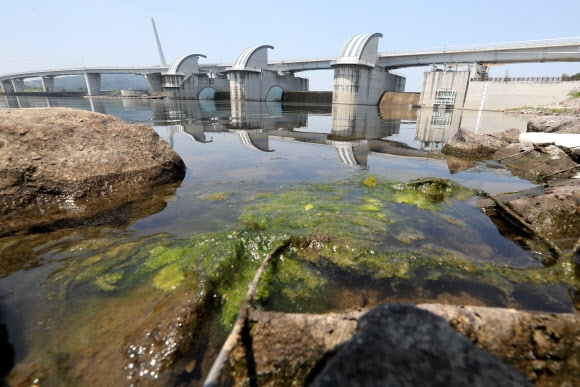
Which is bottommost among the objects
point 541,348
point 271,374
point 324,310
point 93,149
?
point 324,310

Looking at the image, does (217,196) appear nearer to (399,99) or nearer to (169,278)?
(169,278)

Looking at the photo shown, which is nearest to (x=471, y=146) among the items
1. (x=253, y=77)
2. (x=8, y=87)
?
(x=253, y=77)

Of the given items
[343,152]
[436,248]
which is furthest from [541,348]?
[343,152]

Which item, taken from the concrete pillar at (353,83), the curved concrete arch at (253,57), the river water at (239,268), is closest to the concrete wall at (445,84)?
the concrete pillar at (353,83)

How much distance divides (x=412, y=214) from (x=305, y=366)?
3281 mm

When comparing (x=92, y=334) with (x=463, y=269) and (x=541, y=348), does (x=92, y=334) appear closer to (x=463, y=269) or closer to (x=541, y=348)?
(x=541, y=348)

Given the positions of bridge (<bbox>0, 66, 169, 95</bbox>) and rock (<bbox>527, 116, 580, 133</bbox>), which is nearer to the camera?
rock (<bbox>527, 116, 580, 133</bbox>)

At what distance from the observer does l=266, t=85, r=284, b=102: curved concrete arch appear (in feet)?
185

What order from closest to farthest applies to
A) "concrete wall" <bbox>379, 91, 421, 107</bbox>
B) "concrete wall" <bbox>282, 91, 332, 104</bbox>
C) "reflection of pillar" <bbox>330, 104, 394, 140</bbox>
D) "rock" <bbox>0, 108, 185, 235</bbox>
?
"rock" <bbox>0, 108, 185, 235</bbox> < "reflection of pillar" <bbox>330, 104, 394, 140</bbox> < "concrete wall" <bbox>379, 91, 421, 107</bbox> < "concrete wall" <bbox>282, 91, 332, 104</bbox>

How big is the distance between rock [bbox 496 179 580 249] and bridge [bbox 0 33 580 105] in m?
40.4

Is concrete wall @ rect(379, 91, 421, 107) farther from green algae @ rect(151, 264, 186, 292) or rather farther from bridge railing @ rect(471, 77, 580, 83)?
green algae @ rect(151, 264, 186, 292)

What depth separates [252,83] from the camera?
166 ft

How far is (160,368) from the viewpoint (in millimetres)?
1688

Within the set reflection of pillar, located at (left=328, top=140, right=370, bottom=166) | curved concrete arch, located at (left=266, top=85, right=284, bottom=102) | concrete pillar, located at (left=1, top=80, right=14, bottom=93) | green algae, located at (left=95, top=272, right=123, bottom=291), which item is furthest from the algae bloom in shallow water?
concrete pillar, located at (left=1, top=80, right=14, bottom=93)
